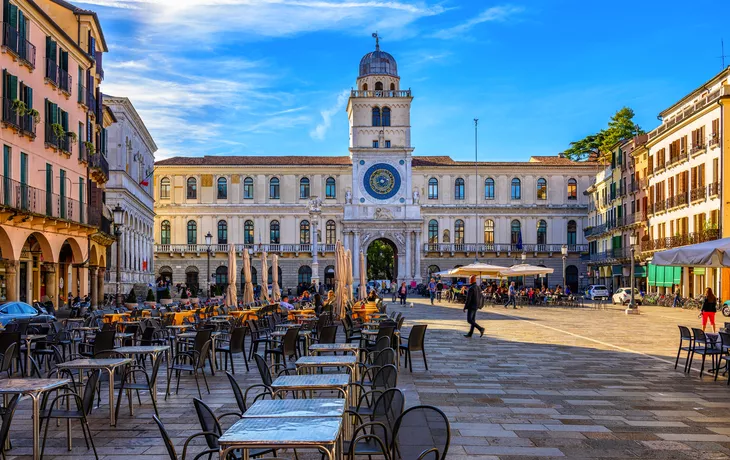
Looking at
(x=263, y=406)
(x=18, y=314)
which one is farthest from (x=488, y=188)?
(x=263, y=406)

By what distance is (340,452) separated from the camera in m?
5.84

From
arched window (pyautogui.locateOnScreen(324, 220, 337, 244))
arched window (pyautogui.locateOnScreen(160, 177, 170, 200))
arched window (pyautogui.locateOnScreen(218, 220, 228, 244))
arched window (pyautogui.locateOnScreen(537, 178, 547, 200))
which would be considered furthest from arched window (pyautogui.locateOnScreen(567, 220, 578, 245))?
arched window (pyautogui.locateOnScreen(160, 177, 170, 200))

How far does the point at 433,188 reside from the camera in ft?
253

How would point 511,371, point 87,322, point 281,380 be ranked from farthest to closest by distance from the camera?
point 87,322 → point 511,371 → point 281,380

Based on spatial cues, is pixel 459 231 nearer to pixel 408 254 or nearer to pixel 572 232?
pixel 408 254

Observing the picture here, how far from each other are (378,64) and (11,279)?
53022 mm

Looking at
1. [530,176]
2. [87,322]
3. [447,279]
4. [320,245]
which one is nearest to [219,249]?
[320,245]

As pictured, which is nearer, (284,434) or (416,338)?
(284,434)

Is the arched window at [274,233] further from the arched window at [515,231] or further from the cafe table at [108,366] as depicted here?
the cafe table at [108,366]

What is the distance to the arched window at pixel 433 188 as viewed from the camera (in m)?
77.1

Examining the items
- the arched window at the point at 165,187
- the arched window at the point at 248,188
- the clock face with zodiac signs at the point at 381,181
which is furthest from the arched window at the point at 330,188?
the arched window at the point at 165,187

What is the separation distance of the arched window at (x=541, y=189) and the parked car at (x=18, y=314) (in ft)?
204

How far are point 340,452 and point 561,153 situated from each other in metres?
89.1

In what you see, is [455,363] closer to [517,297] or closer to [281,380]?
[281,380]
